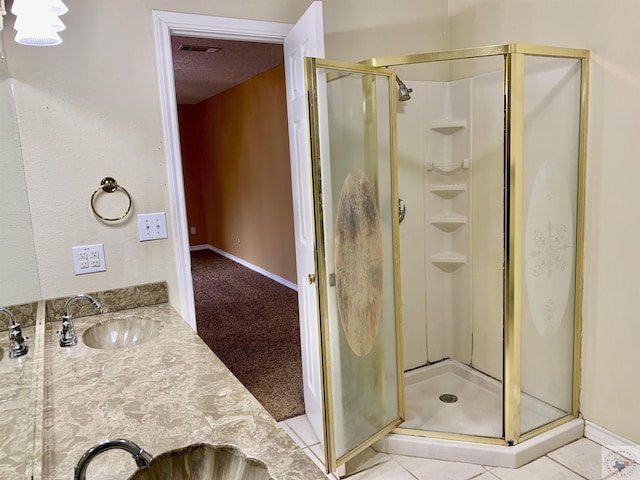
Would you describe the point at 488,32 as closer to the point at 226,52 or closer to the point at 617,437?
the point at 617,437

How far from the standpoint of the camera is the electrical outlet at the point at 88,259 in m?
2.06

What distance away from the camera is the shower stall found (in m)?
2.15

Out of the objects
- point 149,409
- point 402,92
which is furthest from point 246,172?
point 149,409

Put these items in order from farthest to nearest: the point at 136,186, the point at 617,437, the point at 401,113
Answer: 1. the point at 401,113
2. the point at 617,437
3. the point at 136,186

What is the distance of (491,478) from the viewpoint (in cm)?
220

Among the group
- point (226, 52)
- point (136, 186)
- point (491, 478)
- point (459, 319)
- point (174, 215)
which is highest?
point (226, 52)

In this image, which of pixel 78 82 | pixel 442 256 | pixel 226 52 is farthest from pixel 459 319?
pixel 226 52

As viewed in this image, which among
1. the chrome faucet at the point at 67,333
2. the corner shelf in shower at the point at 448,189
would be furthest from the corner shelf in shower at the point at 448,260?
the chrome faucet at the point at 67,333

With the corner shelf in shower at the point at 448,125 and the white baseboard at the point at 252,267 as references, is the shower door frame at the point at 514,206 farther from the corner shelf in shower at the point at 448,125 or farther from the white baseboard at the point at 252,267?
the white baseboard at the point at 252,267

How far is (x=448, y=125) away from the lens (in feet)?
9.55

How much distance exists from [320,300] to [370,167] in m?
0.67

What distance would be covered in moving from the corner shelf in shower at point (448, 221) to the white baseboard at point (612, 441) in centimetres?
126

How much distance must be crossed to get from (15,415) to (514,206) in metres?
2.00

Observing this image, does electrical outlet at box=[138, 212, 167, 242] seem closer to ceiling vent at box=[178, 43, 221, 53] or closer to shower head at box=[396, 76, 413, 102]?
shower head at box=[396, 76, 413, 102]
